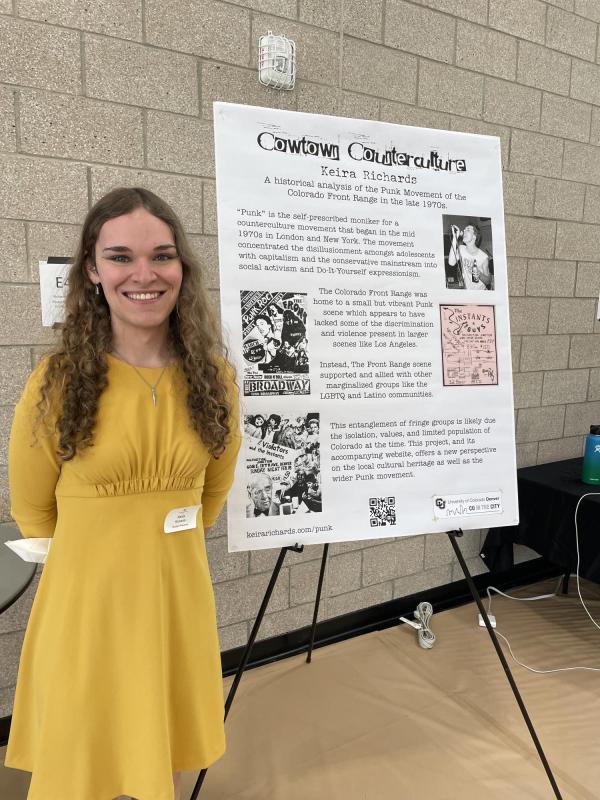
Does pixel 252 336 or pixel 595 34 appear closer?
pixel 252 336

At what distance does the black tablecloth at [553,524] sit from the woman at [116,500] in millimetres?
1638

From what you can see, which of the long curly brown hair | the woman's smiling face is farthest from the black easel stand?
the woman's smiling face

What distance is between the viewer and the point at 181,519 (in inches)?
42.6

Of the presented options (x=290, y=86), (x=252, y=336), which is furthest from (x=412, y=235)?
(x=290, y=86)

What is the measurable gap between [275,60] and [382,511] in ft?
4.69

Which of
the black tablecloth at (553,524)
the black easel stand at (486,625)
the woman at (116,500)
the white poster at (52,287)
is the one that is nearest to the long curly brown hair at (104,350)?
the woman at (116,500)

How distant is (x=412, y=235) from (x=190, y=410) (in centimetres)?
72

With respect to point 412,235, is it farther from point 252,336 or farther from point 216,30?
point 216,30

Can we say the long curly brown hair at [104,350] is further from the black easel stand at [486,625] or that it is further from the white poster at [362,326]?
the black easel stand at [486,625]

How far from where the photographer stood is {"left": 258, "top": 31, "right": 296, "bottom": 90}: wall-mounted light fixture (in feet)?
5.80

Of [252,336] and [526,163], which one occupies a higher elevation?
[526,163]

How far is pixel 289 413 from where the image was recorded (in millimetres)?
1317

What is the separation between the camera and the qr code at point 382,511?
1.38m

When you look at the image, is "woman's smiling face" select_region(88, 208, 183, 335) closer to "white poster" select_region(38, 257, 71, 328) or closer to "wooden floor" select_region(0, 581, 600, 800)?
"white poster" select_region(38, 257, 71, 328)
